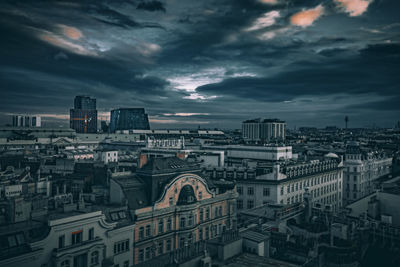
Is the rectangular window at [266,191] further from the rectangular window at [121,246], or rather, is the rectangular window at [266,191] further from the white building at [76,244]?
the rectangular window at [121,246]

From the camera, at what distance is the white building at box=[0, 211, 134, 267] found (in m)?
32.5

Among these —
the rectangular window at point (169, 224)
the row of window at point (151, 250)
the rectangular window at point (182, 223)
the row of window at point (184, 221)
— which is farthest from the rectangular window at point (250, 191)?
the row of window at point (151, 250)

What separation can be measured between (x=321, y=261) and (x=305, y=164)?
5397 cm

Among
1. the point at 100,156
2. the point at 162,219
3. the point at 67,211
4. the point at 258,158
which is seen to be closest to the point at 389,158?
the point at 258,158

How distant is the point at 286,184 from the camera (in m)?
80.8

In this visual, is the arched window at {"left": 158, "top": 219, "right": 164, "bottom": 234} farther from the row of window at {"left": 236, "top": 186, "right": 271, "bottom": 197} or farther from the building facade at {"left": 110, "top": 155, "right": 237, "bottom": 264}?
the row of window at {"left": 236, "top": 186, "right": 271, "bottom": 197}

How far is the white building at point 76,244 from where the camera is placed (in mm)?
32469

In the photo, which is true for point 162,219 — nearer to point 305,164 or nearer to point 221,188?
point 221,188

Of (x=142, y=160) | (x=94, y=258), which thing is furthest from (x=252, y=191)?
(x=94, y=258)

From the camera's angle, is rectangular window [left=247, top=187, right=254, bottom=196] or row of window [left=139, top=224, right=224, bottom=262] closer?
row of window [left=139, top=224, right=224, bottom=262]

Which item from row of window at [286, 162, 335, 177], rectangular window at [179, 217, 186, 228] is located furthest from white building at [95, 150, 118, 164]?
rectangular window at [179, 217, 186, 228]

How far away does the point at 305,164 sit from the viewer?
9094cm

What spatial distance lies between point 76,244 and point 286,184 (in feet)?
183

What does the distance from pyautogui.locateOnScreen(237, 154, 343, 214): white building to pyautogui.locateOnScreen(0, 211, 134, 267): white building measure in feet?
137
